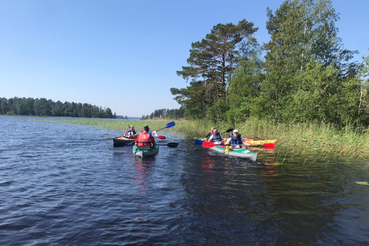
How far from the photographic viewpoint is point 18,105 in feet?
399

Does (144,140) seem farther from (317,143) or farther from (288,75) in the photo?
(288,75)

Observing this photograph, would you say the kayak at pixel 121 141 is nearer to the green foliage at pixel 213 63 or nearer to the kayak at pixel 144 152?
the kayak at pixel 144 152

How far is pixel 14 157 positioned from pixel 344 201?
45.3 ft

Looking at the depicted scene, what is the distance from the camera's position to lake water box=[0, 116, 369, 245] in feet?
13.9

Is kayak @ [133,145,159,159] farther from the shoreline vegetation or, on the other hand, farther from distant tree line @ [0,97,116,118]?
distant tree line @ [0,97,116,118]

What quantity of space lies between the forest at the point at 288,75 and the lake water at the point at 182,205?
27.4ft

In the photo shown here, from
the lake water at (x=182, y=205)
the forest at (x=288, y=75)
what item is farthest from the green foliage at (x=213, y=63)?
the lake water at (x=182, y=205)

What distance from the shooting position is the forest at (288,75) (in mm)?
17000

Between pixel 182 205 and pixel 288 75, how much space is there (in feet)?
61.3

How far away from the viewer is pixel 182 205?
18.9 ft

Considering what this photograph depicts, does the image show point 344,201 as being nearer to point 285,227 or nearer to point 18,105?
point 285,227

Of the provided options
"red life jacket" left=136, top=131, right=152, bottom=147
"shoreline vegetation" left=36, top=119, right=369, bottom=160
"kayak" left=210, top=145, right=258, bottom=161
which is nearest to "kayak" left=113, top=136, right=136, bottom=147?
"red life jacket" left=136, top=131, right=152, bottom=147

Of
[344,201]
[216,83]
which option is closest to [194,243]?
[344,201]

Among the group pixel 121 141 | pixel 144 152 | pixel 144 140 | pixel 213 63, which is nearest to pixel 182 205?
pixel 144 152
